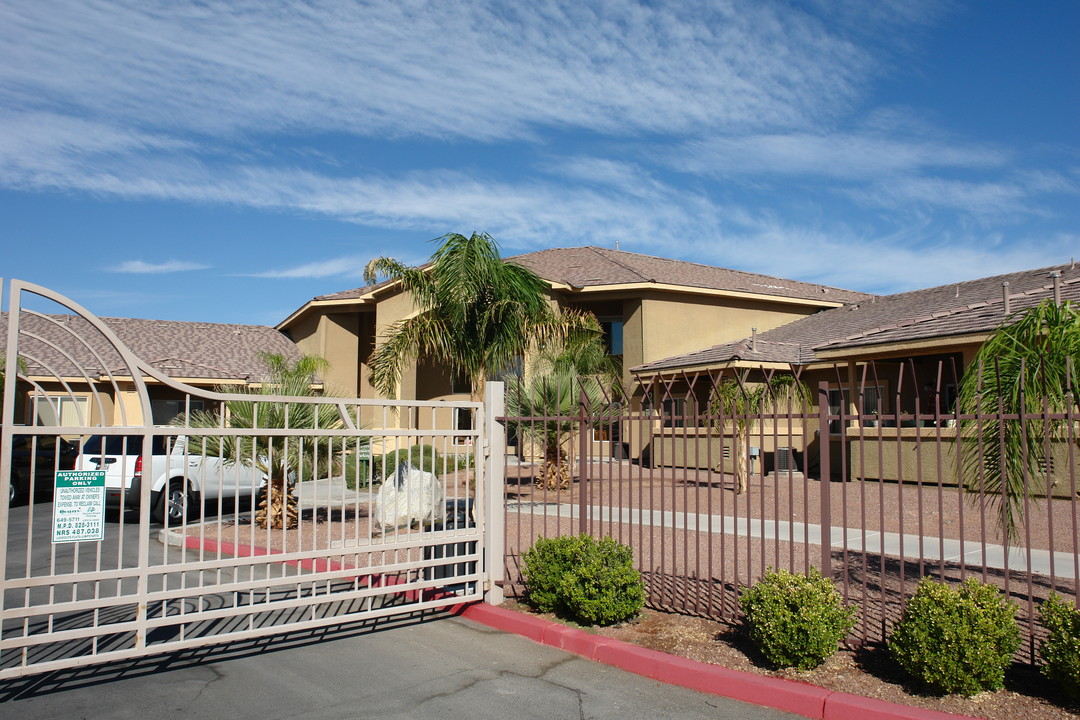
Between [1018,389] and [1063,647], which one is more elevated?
[1018,389]

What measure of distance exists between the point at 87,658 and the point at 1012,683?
638 cm

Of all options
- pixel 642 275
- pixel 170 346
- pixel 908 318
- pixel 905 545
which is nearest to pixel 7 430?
pixel 905 545

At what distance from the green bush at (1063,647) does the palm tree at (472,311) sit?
962 cm

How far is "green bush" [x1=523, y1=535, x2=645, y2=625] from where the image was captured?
7074 mm

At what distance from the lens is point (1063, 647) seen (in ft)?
16.5

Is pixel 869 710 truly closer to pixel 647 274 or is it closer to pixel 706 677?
pixel 706 677

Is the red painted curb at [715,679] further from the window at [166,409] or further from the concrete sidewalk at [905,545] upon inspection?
the window at [166,409]

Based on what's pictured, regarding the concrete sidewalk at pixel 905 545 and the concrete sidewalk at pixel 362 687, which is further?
the concrete sidewalk at pixel 905 545

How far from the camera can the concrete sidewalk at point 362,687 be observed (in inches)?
213

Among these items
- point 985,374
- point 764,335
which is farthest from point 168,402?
point 985,374

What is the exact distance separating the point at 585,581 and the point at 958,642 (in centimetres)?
301

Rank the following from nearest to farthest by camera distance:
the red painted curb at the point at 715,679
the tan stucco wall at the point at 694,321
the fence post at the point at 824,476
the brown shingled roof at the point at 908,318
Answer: the red painted curb at the point at 715,679 < the fence post at the point at 824,476 < the brown shingled roof at the point at 908,318 < the tan stucco wall at the point at 694,321

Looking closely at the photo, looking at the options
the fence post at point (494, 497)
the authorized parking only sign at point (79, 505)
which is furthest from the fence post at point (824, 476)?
the authorized parking only sign at point (79, 505)

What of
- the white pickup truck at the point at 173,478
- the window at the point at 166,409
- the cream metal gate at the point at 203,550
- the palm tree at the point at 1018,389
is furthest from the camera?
the window at the point at 166,409
